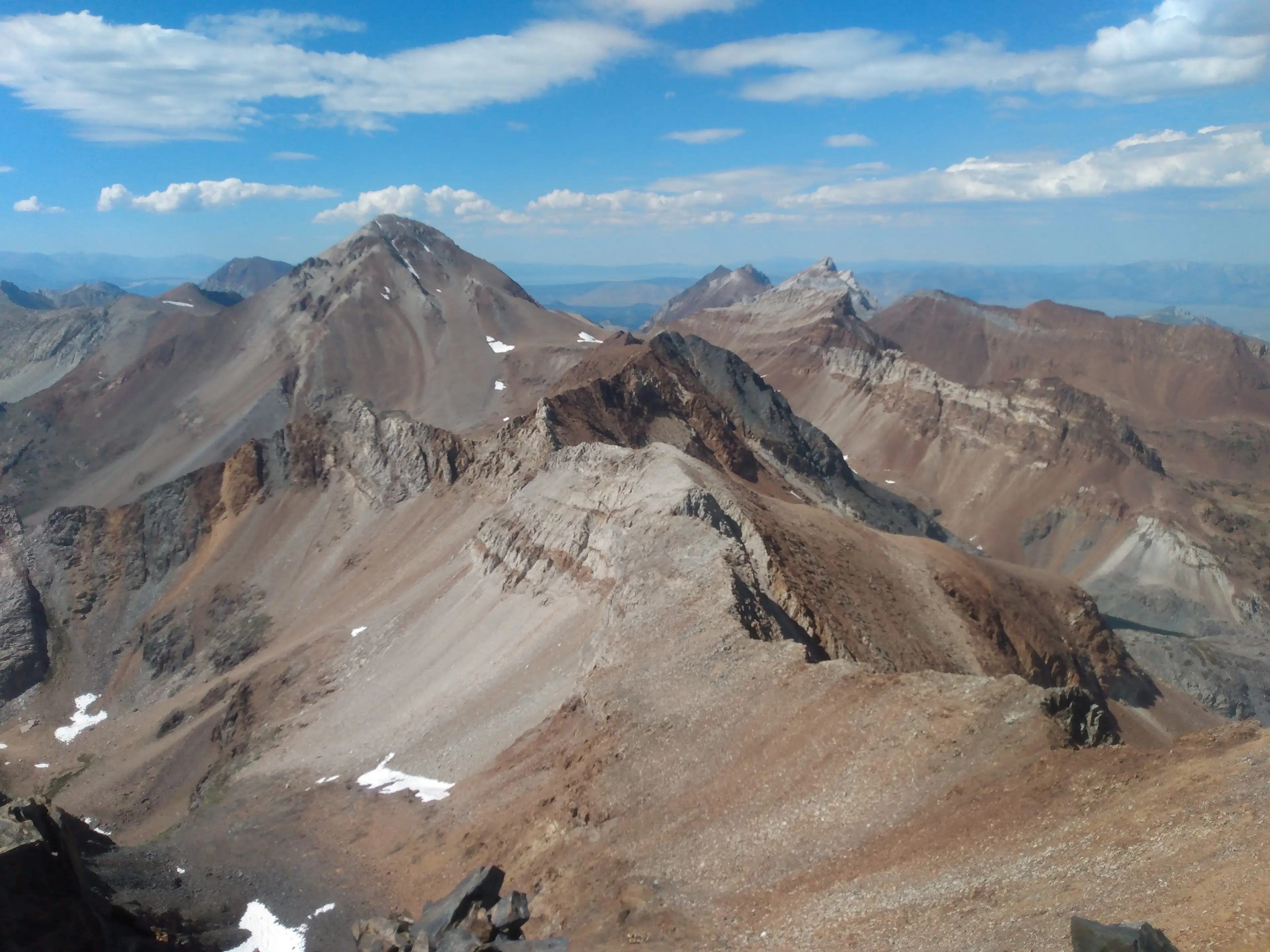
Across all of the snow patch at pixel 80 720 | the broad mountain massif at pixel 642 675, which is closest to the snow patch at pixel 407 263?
the broad mountain massif at pixel 642 675

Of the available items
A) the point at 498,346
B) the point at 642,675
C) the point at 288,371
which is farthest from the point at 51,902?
the point at 498,346

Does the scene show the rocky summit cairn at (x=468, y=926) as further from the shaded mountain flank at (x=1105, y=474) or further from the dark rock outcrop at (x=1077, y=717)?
the shaded mountain flank at (x=1105, y=474)

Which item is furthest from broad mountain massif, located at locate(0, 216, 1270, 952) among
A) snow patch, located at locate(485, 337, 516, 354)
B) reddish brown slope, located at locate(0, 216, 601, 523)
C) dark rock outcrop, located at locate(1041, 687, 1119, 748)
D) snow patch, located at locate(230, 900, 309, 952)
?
snow patch, located at locate(485, 337, 516, 354)

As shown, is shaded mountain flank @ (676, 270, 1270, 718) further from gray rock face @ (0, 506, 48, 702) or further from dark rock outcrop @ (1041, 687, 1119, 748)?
gray rock face @ (0, 506, 48, 702)

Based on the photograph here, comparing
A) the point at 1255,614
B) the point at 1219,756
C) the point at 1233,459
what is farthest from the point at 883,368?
the point at 1219,756

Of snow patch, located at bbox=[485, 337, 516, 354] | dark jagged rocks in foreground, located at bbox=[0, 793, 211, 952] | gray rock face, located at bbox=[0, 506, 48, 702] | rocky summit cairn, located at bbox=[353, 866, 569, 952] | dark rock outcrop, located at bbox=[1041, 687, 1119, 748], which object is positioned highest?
snow patch, located at bbox=[485, 337, 516, 354]

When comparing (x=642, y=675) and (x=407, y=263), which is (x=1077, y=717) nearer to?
(x=642, y=675)

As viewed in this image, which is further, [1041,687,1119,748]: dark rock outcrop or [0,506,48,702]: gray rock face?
[0,506,48,702]: gray rock face
